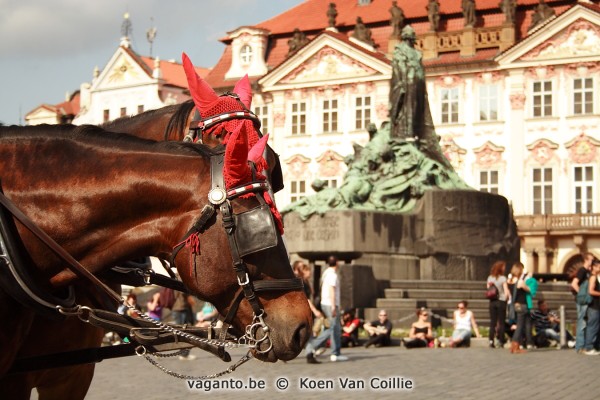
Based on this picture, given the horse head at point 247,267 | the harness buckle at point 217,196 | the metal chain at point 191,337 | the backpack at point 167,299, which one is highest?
the harness buckle at point 217,196

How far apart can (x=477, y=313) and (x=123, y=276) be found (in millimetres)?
16640

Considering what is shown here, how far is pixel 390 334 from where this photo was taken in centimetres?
1898

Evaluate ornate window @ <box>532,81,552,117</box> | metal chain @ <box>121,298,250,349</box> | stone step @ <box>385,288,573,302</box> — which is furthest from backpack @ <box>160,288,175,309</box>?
ornate window @ <box>532,81,552,117</box>

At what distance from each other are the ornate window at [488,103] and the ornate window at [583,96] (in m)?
3.41

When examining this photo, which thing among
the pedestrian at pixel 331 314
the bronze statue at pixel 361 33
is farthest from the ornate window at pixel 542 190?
the pedestrian at pixel 331 314

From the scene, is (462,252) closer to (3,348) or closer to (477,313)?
(477,313)

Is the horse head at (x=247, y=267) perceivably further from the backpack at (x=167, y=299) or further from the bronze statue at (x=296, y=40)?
the bronze statue at (x=296, y=40)

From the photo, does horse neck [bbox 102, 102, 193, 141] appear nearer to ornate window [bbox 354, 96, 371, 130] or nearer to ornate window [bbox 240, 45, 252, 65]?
ornate window [bbox 354, 96, 371, 130]

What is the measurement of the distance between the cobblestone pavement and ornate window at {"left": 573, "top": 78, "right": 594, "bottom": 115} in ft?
103

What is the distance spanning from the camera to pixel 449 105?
1964 inches

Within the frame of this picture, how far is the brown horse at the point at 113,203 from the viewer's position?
3.58 meters

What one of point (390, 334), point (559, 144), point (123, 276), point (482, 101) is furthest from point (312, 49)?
point (123, 276)

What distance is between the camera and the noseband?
352cm

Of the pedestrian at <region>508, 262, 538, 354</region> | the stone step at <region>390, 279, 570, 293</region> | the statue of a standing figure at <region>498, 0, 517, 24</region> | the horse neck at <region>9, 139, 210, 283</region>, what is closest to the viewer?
the horse neck at <region>9, 139, 210, 283</region>
